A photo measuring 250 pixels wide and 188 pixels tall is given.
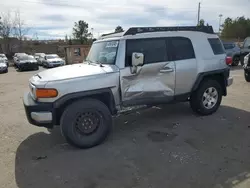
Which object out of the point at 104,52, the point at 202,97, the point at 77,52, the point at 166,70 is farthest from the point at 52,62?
the point at 166,70

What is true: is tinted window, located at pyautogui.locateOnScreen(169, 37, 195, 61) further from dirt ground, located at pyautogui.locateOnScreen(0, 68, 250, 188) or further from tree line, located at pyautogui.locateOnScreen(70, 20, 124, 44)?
tree line, located at pyautogui.locateOnScreen(70, 20, 124, 44)

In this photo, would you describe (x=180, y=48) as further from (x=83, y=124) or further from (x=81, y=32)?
(x=81, y=32)

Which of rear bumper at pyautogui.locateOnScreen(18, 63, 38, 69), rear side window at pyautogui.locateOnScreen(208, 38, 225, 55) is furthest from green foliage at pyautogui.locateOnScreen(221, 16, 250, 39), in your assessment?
rear side window at pyautogui.locateOnScreen(208, 38, 225, 55)

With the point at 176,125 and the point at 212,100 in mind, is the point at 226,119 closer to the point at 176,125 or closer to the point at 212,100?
the point at 212,100

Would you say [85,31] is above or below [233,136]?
above

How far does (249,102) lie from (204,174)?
14.6 feet

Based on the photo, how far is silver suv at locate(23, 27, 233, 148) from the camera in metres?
4.15

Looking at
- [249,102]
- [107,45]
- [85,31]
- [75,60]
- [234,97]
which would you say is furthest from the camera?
[85,31]

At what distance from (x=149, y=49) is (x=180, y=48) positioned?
0.78m

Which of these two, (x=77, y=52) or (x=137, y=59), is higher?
(x=137, y=59)

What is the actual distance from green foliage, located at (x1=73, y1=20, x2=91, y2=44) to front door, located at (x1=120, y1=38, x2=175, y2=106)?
A: 37610mm

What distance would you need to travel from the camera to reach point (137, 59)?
14.7 ft

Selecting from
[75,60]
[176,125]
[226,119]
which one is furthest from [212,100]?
[75,60]

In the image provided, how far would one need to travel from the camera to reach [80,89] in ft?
13.6
